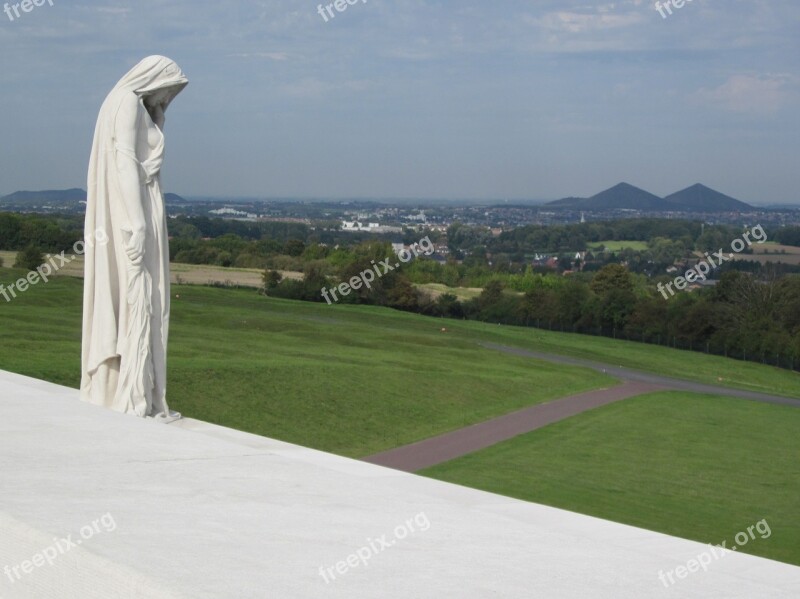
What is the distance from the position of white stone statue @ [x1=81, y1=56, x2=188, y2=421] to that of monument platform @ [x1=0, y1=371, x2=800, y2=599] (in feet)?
7.74

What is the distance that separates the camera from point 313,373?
27.1m

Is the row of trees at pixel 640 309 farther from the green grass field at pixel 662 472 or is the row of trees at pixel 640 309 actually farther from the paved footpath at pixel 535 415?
the green grass field at pixel 662 472

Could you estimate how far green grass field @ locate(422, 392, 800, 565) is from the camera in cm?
1734

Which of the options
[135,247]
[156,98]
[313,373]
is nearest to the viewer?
[135,247]

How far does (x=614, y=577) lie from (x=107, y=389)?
6.76 meters

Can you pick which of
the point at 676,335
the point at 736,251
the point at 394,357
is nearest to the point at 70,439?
the point at 394,357

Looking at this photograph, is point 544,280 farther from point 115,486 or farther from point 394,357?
point 115,486

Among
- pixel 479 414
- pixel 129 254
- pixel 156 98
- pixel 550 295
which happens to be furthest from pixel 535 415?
pixel 550 295

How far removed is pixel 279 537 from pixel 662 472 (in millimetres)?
17336

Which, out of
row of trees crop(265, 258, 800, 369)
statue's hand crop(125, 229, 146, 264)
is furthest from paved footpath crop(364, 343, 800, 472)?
row of trees crop(265, 258, 800, 369)

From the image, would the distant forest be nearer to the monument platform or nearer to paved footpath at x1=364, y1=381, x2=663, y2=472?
paved footpath at x1=364, y1=381, x2=663, y2=472

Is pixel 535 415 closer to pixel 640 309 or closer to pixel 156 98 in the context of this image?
pixel 156 98

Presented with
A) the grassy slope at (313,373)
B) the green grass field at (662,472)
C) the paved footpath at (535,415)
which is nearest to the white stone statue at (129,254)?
the green grass field at (662,472)

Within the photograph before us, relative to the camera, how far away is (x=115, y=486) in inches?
257
